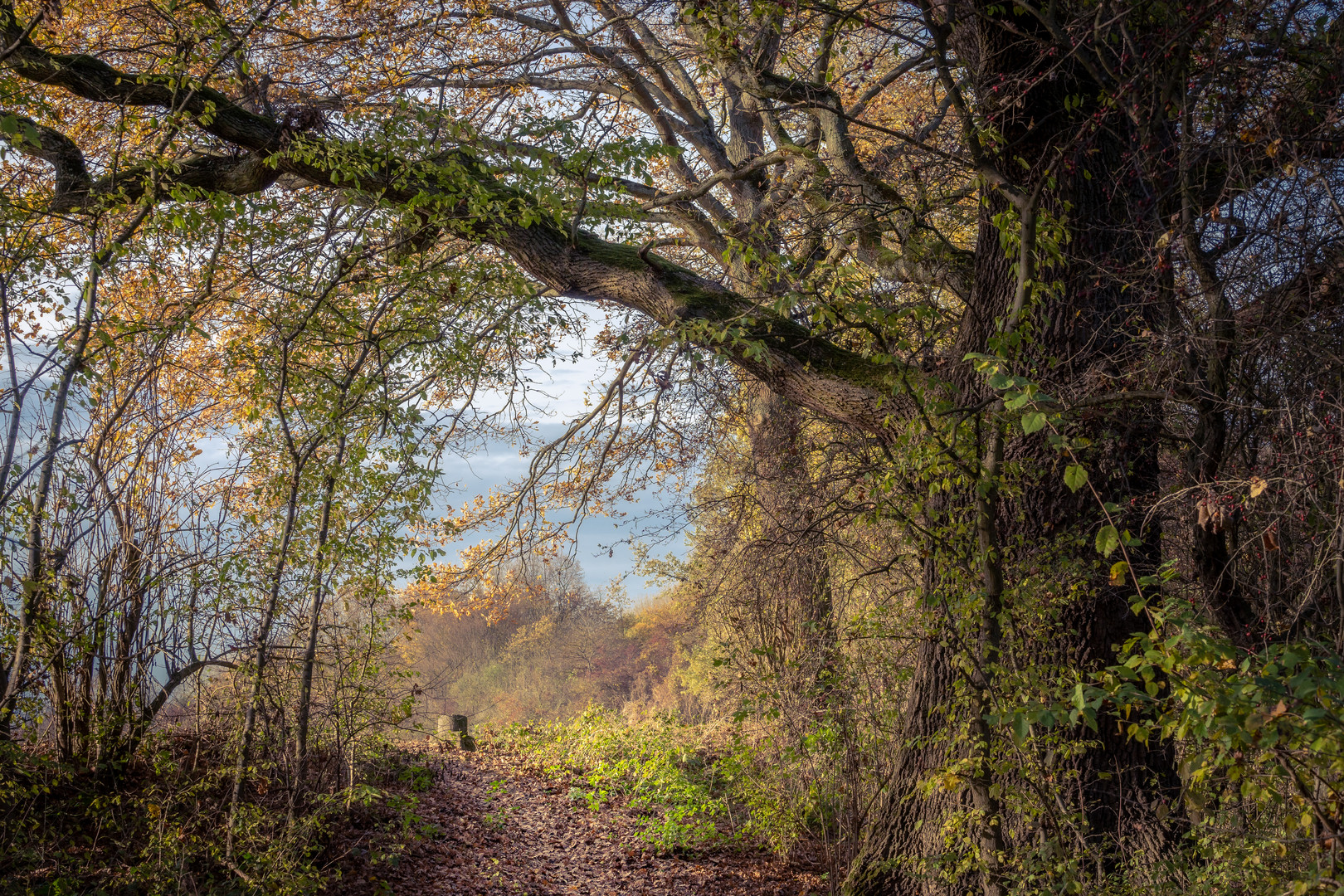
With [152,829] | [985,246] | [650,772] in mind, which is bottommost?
[650,772]

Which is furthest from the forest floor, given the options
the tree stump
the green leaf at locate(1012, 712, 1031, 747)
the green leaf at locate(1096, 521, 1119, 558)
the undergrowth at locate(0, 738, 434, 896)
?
the green leaf at locate(1096, 521, 1119, 558)

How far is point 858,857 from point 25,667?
4.57 meters

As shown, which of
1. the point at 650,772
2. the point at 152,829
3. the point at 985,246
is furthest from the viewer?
the point at 650,772

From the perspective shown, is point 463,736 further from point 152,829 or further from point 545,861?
point 152,829

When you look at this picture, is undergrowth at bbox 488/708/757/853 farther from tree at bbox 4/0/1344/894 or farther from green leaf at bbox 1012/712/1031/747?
green leaf at bbox 1012/712/1031/747

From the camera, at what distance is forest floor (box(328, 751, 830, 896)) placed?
18.4 feet

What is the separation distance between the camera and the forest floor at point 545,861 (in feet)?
18.4

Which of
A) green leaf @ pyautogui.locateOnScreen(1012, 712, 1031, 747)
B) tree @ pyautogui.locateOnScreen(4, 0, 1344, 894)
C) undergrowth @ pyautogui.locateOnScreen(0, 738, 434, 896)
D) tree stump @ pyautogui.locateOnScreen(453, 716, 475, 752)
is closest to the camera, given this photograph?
green leaf @ pyautogui.locateOnScreen(1012, 712, 1031, 747)

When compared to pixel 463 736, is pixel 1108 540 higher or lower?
higher

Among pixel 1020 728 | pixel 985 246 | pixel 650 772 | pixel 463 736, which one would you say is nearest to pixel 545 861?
pixel 650 772

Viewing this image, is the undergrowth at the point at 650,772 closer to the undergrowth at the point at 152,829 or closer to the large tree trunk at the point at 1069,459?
the large tree trunk at the point at 1069,459

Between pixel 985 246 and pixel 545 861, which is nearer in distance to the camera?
pixel 985 246

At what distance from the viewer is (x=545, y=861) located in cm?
666

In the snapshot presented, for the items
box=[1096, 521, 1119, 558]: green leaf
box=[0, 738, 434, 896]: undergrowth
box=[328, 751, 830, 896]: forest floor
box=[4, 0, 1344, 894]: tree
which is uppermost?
box=[4, 0, 1344, 894]: tree
